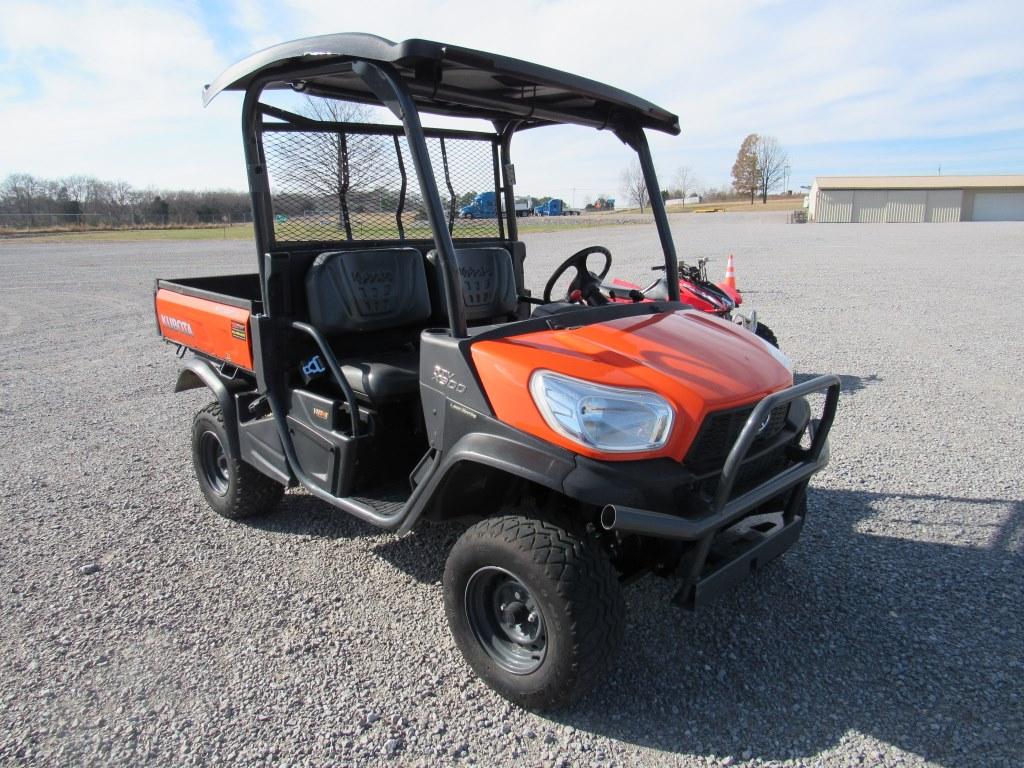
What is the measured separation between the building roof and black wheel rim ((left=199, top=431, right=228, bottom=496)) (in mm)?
54683

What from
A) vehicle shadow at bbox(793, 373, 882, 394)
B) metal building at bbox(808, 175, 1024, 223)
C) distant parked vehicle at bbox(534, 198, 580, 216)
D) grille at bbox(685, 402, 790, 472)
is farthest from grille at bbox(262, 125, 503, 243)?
distant parked vehicle at bbox(534, 198, 580, 216)

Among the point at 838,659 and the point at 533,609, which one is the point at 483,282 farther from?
the point at 838,659

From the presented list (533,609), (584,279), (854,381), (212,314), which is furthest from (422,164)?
(854,381)

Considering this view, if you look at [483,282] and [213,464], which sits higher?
[483,282]

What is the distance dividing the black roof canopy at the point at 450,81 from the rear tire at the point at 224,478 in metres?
1.65

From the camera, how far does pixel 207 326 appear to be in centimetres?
379

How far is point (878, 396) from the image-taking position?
5875 mm

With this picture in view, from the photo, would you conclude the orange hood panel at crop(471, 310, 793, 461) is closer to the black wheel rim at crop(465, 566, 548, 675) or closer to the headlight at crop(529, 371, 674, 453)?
the headlight at crop(529, 371, 674, 453)

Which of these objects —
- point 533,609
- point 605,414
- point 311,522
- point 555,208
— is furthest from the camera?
point 555,208

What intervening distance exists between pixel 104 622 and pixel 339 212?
2.15 m

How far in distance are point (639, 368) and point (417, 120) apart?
3.74 ft

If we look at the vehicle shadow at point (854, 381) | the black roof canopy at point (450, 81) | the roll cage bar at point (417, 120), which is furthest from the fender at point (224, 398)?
the vehicle shadow at point (854, 381)

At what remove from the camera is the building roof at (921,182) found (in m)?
51.8

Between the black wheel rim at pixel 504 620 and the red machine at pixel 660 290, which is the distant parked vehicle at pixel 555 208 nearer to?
the red machine at pixel 660 290
